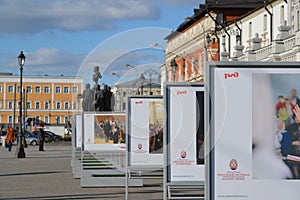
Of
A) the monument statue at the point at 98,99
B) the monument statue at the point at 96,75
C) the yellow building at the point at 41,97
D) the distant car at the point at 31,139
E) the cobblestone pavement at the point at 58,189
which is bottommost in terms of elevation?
the distant car at the point at 31,139

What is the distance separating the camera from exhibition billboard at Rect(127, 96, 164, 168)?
49.9ft

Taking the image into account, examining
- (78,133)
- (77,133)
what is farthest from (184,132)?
(77,133)

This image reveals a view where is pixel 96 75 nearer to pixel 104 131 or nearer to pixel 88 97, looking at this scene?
pixel 88 97

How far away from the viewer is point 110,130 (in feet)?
75.0

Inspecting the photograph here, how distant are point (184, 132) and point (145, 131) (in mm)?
3825

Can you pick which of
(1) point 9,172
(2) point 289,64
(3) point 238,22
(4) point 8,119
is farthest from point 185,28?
(4) point 8,119

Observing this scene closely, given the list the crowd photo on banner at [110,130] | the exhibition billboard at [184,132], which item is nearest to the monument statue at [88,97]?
the crowd photo on banner at [110,130]

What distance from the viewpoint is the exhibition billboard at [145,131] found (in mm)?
15195

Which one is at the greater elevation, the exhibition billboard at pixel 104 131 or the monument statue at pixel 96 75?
the monument statue at pixel 96 75

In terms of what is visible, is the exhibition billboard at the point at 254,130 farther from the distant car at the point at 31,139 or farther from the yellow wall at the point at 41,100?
the yellow wall at the point at 41,100

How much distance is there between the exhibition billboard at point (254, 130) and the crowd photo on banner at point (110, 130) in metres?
12.9

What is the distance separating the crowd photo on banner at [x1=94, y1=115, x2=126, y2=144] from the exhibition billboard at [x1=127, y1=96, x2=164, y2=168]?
221 inches

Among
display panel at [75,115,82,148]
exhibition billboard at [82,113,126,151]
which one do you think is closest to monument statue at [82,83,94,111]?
exhibition billboard at [82,113,126,151]

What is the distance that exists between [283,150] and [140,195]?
392 inches
